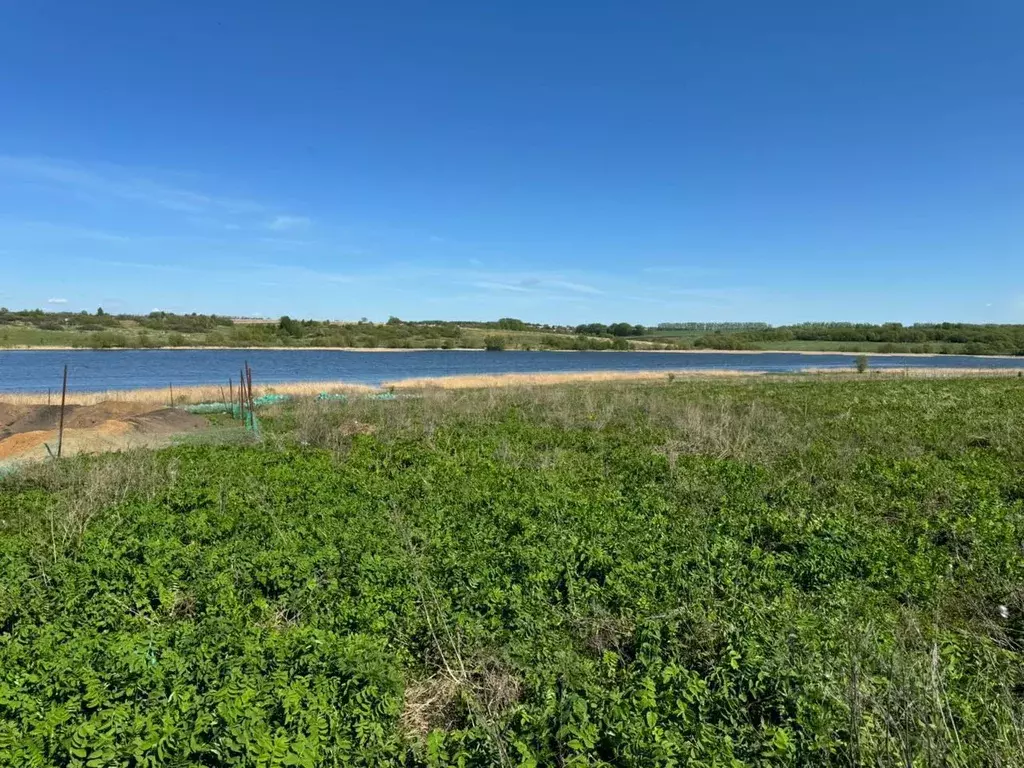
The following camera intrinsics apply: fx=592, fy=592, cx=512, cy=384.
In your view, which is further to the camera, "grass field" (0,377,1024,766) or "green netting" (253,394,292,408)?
A: "green netting" (253,394,292,408)

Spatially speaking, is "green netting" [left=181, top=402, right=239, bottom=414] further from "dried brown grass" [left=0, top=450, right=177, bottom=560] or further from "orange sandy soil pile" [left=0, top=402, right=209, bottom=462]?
"dried brown grass" [left=0, top=450, right=177, bottom=560]

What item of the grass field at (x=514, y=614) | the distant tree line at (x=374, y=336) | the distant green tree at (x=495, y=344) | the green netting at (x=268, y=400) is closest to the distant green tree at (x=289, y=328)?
the distant tree line at (x=374, y=336)

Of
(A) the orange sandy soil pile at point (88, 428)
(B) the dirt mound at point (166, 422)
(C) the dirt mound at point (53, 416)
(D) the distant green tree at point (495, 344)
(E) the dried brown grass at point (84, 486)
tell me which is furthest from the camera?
(D) the distant green tree at point (495, 344)

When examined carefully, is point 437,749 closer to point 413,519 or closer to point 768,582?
point 768,582

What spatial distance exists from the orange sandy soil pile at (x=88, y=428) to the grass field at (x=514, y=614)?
15.1 feet

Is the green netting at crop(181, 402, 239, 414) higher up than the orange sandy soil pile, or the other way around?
the orange sandy soil pile

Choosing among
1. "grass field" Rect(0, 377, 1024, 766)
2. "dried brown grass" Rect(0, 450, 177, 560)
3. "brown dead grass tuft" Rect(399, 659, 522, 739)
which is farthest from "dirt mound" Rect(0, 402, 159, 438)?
"brown dead grass tuft" Rect(399, 659, 522, 739)

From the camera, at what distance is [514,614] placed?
574 cm

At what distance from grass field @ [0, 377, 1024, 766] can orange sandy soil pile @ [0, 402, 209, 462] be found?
4596mm

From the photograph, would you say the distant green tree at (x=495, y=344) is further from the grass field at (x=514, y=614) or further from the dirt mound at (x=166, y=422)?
the grass field at (x=514, y=614)

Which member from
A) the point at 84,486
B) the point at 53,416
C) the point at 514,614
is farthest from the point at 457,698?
the point at 53,416

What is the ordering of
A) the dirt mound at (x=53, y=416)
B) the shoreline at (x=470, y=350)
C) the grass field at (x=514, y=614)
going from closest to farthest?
the grass field at (x=514, y=614)
the dirt mound at (x=53, y=416)
the shoreline at (x=470, y=350)

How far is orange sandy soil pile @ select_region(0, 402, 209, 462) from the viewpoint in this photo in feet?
55.5

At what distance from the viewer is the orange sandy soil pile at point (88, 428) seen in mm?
16922
